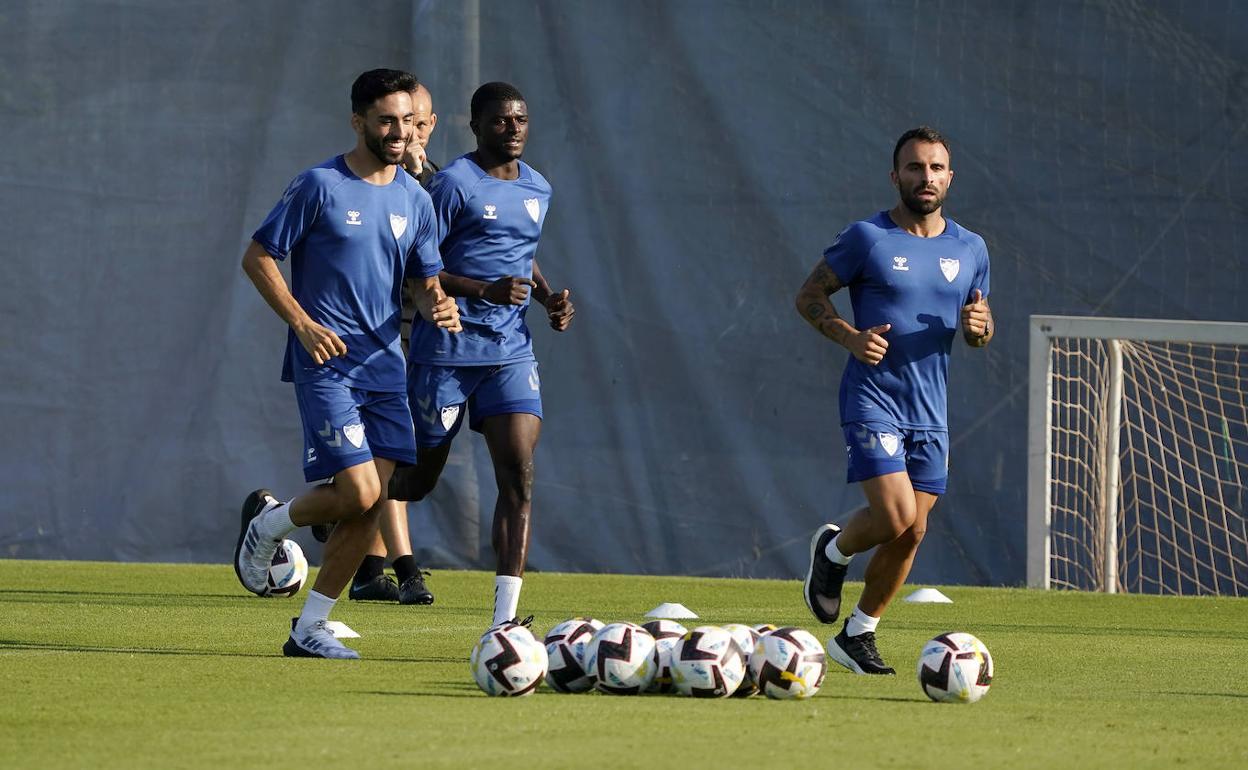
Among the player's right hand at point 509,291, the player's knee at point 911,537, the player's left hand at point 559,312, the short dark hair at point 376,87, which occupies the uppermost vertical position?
the short dark hair at point 376,87

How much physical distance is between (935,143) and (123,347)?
6643 mm

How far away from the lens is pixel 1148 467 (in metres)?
11.5

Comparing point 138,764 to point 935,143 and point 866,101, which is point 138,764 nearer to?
point 935,143

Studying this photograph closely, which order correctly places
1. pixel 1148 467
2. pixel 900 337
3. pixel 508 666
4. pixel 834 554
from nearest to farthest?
pixel 508 666
pixel 900 337
pixel 834 554
pixel 1148 467

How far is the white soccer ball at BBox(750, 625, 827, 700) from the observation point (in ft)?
18.1

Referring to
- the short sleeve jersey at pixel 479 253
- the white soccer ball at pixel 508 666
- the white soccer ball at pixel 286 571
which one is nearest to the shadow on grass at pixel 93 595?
the white soccer ball at pixel 286 571

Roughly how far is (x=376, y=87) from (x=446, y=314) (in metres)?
0.80

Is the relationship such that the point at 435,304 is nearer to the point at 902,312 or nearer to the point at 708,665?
the point at 902,312

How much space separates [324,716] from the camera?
4.91 m

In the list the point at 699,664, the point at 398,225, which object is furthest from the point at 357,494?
the point at 699,664

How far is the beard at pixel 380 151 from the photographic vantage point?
6.61 meters

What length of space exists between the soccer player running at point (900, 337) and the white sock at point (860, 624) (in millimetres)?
20

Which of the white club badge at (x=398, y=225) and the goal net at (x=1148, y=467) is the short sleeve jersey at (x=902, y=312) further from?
the goal net at (x=1148, y=467)

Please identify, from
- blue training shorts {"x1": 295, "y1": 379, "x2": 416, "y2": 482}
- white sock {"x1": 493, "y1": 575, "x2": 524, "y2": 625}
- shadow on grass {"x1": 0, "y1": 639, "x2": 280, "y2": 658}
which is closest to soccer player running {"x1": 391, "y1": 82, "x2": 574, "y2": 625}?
white sock {"x1": 493, "y1": 575, "x2": 524, "y2": 625}
